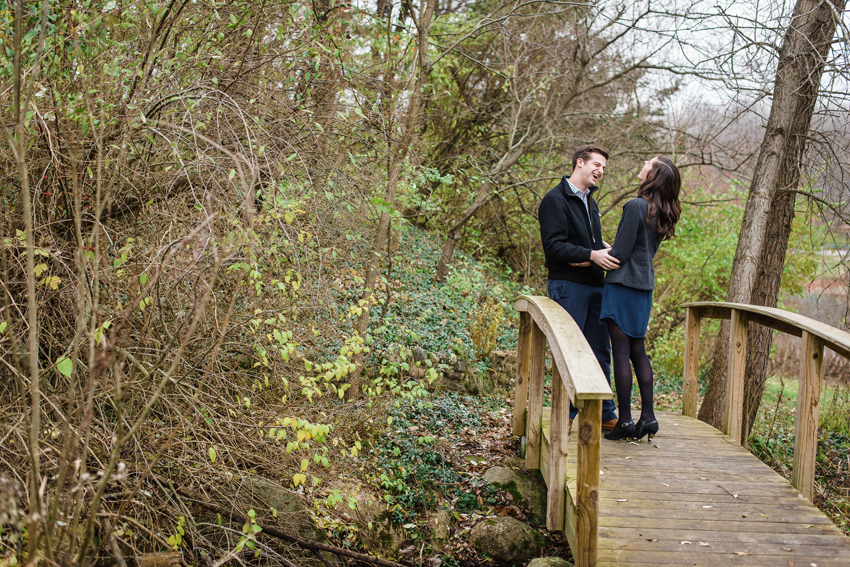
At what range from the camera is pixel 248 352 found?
13.4 ft

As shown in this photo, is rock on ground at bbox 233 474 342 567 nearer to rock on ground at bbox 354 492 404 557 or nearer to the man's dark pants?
rock on ground at bbox 354 492 404 557

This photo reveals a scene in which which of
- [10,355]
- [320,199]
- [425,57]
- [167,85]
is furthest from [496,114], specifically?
[10,355]

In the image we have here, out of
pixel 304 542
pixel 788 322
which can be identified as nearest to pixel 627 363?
pixel 788 322

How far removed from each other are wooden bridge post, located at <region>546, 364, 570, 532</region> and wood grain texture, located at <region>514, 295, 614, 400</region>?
0.79 feet

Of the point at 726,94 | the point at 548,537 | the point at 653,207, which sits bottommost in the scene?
the point at 548,537

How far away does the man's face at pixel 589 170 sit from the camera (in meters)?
4.12

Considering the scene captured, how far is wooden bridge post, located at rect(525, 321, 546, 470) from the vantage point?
14.4ft

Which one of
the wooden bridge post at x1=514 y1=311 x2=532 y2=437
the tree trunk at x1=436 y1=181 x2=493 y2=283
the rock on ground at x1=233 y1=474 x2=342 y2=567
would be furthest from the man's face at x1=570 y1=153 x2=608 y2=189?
the tree trunk at x1=436 y1=181 x2=493 y2=283

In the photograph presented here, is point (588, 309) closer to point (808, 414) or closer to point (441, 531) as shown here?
point (808, 414)

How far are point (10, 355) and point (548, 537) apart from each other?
354 centimetres

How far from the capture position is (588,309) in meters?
4.29

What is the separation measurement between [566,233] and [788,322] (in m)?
1.46

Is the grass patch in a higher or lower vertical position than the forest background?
lower

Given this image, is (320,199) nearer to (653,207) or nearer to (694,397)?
(653,207)
